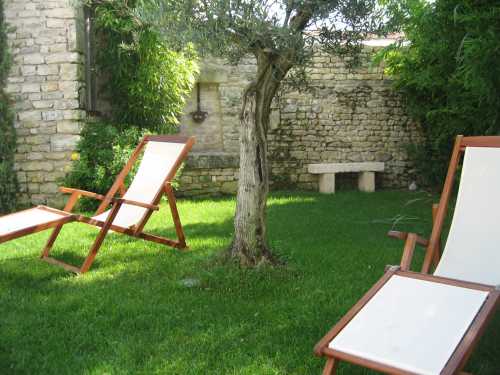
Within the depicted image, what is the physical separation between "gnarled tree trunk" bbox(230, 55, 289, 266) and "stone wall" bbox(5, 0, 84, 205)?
389 centimetres

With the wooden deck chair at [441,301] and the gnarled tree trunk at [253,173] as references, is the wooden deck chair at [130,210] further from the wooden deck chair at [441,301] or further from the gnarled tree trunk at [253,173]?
the wooden deck chair at [441,301]

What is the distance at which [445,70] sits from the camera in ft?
25.9

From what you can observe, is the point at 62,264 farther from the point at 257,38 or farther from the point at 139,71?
the point at 139,71

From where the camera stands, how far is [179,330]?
2930 millimetres

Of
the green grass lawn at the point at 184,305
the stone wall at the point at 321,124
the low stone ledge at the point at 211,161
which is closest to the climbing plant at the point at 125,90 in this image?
the low stone ledge at the point at 211,161

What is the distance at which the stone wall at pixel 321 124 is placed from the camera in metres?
8.92

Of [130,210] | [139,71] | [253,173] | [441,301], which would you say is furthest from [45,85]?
[441,301]

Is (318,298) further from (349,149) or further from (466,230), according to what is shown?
(349,149)

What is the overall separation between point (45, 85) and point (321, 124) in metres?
4.34

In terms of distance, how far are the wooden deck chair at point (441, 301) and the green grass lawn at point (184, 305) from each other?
381 mm

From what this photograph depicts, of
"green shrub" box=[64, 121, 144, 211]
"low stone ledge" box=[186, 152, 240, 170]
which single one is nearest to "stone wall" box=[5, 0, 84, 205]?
"green shrub" box=[64, 121, 144, 211]

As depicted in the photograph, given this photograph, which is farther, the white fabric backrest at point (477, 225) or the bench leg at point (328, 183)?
the bench leg at point (328, 183)

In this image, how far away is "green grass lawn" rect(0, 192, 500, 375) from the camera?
8.49 feet

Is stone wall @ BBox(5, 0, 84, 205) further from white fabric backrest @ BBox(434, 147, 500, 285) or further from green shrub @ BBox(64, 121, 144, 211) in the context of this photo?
white fabric backrest @ BBox(434, 147, 500, 285)
